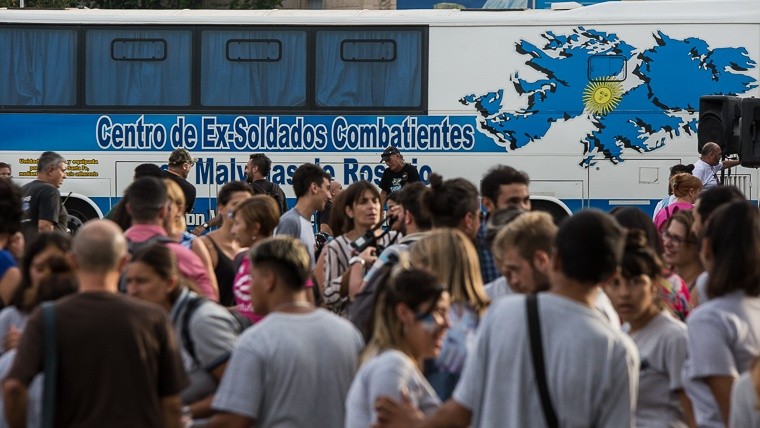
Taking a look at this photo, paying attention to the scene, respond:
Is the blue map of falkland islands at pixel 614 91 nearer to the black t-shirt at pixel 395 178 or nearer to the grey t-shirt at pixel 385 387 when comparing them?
the black t-shirt at pixel 395 178

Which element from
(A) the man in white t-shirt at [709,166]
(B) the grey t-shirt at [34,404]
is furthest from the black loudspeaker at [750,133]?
(B) the grey t-shirt at [34,404]

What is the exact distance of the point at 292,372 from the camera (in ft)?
17.0

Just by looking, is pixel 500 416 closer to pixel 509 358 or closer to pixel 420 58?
pixel 509 358

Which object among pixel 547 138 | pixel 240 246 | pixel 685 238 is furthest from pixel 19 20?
pixel 685 238

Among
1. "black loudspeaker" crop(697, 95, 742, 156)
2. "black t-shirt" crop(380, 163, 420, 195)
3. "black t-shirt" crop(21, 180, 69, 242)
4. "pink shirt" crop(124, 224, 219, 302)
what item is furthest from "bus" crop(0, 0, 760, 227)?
"pink shirt" crop(124, 224, 219, 302)

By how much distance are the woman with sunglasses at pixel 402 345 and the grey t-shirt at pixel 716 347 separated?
3.13ft

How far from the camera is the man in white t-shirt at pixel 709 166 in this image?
51.2ft

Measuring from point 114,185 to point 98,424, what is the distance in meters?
13.5

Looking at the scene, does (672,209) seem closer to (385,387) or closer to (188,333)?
→ (188,333)

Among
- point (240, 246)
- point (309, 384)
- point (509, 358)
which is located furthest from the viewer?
point (240, 246)

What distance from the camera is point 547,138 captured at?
17.8m

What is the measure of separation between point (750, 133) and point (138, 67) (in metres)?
8.28

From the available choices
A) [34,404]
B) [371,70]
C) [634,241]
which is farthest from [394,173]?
[34,404]

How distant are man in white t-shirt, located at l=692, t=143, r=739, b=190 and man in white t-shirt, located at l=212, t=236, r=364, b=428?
35.6ft
